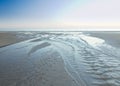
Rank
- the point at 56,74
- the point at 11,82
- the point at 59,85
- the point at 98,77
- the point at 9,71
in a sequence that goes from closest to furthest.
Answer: the point at 59,85 < the point at 11,82 < the point at 98,77 < the point at 56,74 < the point at 9,71

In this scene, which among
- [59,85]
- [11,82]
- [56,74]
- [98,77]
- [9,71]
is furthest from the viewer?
Answer: [9,71]

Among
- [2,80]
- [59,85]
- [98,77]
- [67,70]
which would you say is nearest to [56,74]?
[67,70]

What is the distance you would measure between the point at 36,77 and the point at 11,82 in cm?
125

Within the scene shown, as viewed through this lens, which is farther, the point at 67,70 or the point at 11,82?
the point at 67,70

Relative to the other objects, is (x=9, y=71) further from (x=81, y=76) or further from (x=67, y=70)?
(x=81, y=76)

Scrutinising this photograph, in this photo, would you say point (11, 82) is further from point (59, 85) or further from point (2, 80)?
point (59, 85)

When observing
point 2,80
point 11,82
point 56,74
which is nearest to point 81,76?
point 56,74

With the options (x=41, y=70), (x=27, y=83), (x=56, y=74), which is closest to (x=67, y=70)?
(x=56, y=74)

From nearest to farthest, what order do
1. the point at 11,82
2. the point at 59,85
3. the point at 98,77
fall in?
1. the point at 59,85
2. the point at 11,82
3. the point at 98,77

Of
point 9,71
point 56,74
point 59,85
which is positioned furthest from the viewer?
point 9,71

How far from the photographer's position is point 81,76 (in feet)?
25.2

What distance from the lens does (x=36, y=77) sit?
7.64m

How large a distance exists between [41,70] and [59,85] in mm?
2722

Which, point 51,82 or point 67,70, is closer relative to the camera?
point 51,82
